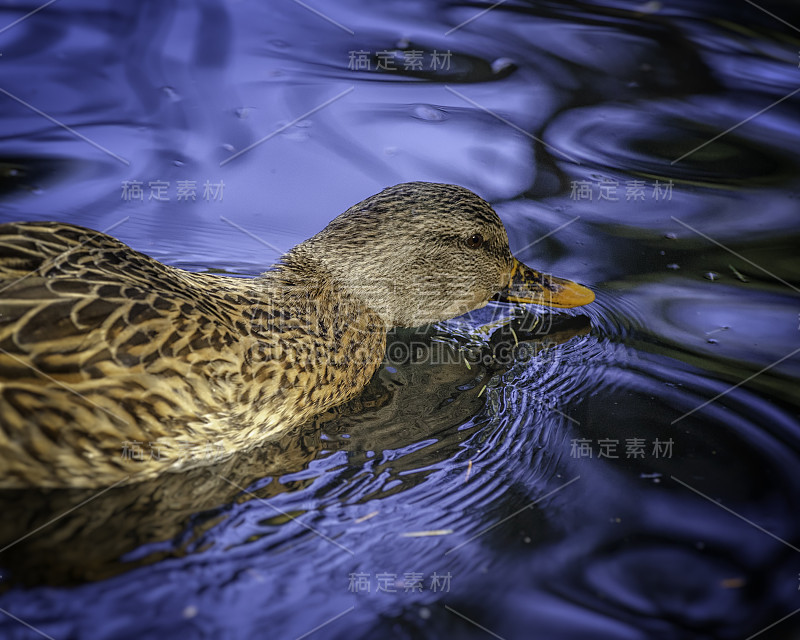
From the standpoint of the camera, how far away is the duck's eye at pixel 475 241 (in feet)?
14.7

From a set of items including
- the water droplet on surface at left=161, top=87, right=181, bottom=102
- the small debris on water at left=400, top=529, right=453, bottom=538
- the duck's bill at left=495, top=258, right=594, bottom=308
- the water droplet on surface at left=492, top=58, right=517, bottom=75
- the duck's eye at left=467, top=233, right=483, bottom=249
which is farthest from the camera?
the water droplet on surface at left=492, top=58, right=517, bottom=75

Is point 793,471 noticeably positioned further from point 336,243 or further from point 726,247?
point 336,243

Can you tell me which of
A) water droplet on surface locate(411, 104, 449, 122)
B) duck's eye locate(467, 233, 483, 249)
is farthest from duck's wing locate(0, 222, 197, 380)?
water droplet on surface locate(411, 104, 449, 122)

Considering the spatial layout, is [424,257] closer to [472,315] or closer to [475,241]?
[475,241]

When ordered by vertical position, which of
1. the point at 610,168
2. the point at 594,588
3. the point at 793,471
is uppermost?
the point at 610,168

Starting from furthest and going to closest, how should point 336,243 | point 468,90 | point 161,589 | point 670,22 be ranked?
point 670,22 < point 468,90 < point 336,243 < point 161,589

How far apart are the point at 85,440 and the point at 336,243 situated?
166 cm

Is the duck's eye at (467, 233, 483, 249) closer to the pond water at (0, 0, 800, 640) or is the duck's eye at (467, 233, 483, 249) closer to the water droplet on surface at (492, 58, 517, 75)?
the pond water at (0, 0, 800, 640)

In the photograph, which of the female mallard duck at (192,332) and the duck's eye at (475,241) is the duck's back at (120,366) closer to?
the female mallard duck at (192,332)

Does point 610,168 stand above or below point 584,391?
above

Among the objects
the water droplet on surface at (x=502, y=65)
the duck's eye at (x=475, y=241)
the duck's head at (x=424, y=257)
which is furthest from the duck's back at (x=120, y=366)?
the water droplet on surface at (x=502, y=65)

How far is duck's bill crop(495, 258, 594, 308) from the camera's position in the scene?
15.5 feet

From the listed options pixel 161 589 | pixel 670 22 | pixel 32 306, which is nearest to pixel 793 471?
pixel 161 589

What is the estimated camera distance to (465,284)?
15.2ft
